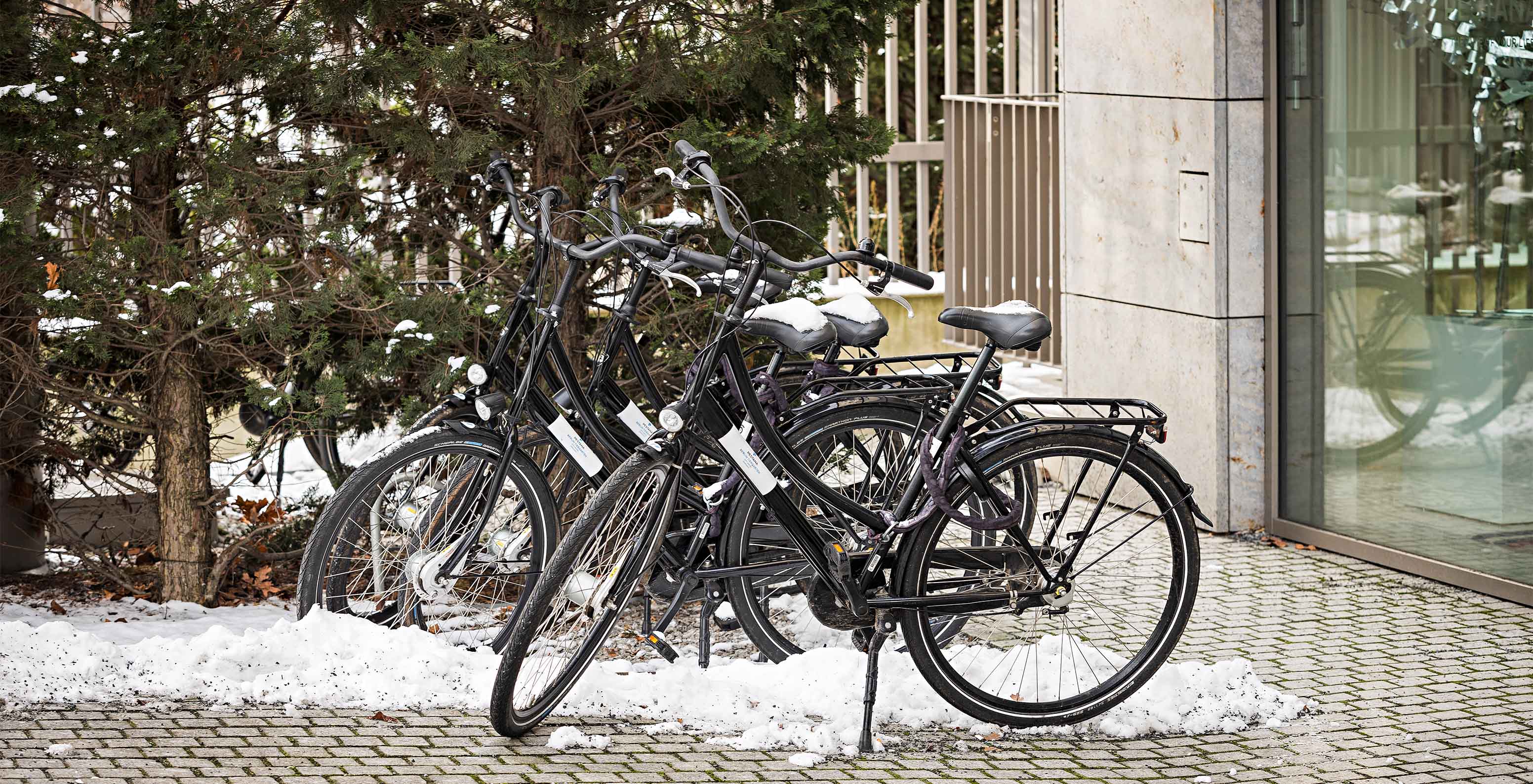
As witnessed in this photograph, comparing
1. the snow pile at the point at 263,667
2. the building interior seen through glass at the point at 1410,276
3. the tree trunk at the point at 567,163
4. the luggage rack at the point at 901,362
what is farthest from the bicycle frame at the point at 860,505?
the building interior seen through glass at the point at 1410,276

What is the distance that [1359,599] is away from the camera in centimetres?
628

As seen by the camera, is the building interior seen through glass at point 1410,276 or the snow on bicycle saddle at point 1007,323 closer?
the snow on bicycle saddle at point 1007,323

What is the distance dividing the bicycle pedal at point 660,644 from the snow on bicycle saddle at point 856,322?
3.31 feet

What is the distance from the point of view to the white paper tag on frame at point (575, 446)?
5.14 metres

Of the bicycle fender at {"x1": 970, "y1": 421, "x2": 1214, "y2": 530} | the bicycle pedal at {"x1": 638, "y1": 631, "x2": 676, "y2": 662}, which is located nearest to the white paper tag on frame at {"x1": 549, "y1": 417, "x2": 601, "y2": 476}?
the bicycle pedal at {"x1": 638, "y1": 631, "x2": 676, "y2": 662}

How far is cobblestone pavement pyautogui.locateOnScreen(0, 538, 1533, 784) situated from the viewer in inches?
176

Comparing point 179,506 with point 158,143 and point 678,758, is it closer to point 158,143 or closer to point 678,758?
point 158,143

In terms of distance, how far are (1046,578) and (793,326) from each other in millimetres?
968

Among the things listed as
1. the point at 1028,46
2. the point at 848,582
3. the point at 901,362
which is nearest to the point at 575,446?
the point at 848,582

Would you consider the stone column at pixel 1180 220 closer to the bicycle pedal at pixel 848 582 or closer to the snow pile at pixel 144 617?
the bicycle pedal at pixel 848 582

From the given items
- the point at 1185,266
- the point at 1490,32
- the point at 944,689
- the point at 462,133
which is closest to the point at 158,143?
the point at 462,133

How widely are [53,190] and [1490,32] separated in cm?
487

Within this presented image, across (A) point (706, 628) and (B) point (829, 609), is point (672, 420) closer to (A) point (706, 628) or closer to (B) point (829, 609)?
(B) point (829, 609)

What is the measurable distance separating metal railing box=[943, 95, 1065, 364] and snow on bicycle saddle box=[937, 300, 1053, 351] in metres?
5.43
